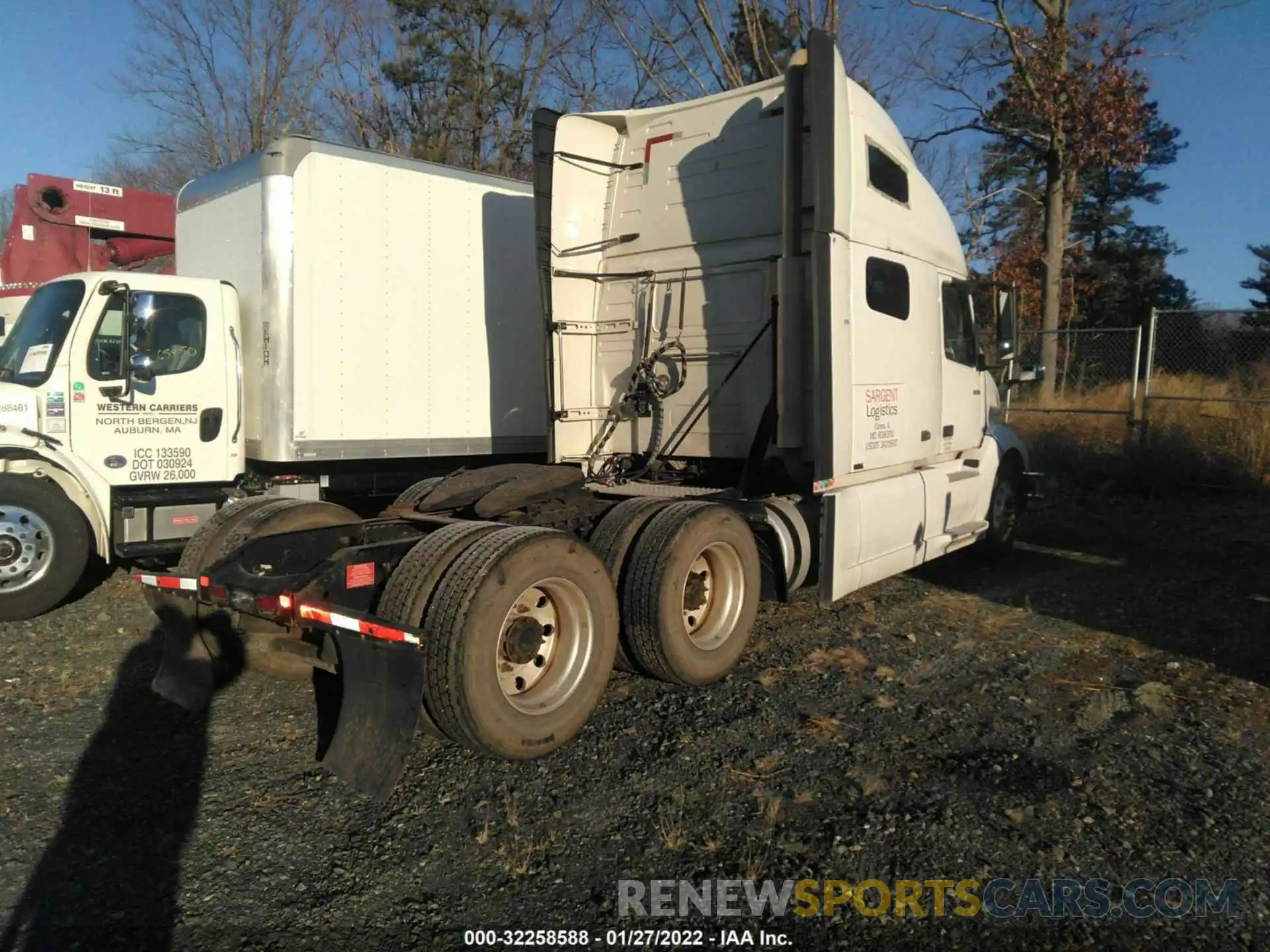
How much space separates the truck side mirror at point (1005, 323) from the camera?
7.84 m

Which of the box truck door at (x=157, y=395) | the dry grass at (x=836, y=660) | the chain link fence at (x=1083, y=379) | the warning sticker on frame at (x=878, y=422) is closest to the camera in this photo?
the dry grass at (x=836, y=660)

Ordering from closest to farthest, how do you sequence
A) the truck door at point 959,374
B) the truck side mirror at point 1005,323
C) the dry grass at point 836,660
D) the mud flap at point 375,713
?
the mud flap at point 375,713
the dry grass at point 836,660
the truck door at point 959,374
the truck side mirror at point 1005,323

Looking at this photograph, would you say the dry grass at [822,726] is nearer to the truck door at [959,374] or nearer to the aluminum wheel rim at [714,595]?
the aluminum wheel rim at [714,595]

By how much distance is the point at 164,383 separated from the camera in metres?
7.15

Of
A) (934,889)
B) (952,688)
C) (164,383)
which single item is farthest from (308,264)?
(934,889)

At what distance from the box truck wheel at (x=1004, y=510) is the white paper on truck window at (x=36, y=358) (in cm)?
792

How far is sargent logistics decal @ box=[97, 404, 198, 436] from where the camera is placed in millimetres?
6957

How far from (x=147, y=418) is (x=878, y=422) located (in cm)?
555

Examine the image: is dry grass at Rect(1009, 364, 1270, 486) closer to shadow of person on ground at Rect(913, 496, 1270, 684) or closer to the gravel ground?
shadow of person on ground at Rect(913, 496, 1270, 684)

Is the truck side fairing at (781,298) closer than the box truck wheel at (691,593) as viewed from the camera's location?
No

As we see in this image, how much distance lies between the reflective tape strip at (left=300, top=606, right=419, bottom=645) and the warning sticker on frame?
3.42 meters

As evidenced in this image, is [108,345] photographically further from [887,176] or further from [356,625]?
[887,176]

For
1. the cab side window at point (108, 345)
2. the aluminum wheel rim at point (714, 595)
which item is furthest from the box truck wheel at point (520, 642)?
the cab side window at point (108, 345)
